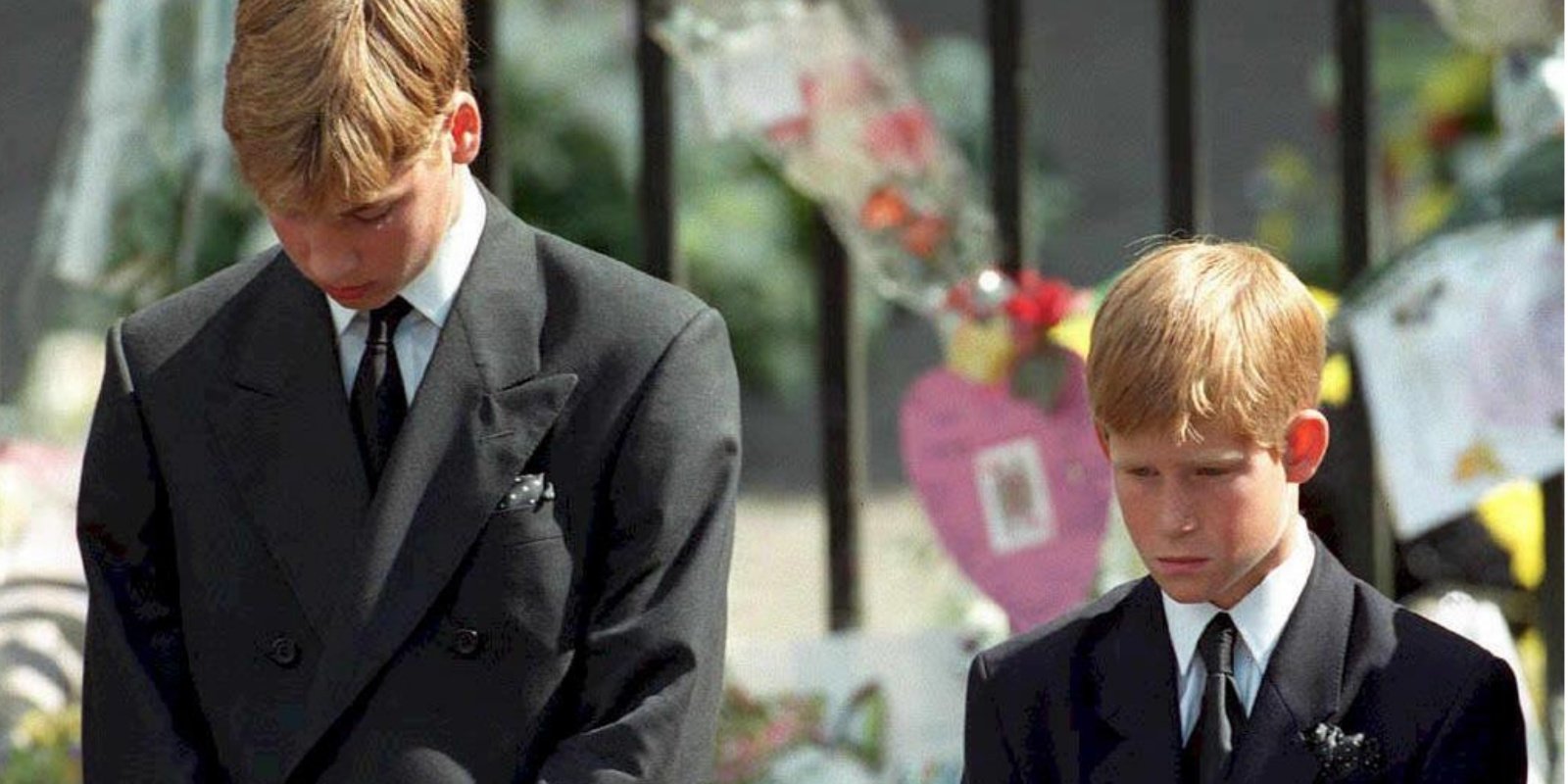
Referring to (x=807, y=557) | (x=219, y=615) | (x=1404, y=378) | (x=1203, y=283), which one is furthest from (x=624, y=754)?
(x=807, y=557)

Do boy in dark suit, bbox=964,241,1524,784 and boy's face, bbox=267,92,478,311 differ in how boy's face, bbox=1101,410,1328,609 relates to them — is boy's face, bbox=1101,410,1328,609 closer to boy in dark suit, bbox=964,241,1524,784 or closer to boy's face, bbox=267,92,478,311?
boy in dark suit, bbox=964,241,1524,784

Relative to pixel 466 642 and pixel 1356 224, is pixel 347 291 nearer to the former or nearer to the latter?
pixel 466 642

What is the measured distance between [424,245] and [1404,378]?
1669 mm

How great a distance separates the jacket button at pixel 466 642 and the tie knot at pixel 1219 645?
0.58 meters

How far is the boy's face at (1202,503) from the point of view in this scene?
2.32m

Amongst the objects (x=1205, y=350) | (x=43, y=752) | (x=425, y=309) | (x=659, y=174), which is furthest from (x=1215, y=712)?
(x=43, y=752)

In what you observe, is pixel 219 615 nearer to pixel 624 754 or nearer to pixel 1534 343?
pixel 624 754

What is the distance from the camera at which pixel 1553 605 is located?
12.5 feet

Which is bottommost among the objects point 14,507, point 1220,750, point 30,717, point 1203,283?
point 30,717

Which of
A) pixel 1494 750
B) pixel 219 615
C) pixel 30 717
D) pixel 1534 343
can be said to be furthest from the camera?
pixel 30 717

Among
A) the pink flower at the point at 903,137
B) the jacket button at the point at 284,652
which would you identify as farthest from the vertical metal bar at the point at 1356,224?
the jacket button at the point at 284,652

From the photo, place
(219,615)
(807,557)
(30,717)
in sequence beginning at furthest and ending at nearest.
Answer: (807,557), (30,717), (219,615)

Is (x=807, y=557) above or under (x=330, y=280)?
under

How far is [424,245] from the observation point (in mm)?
2447
